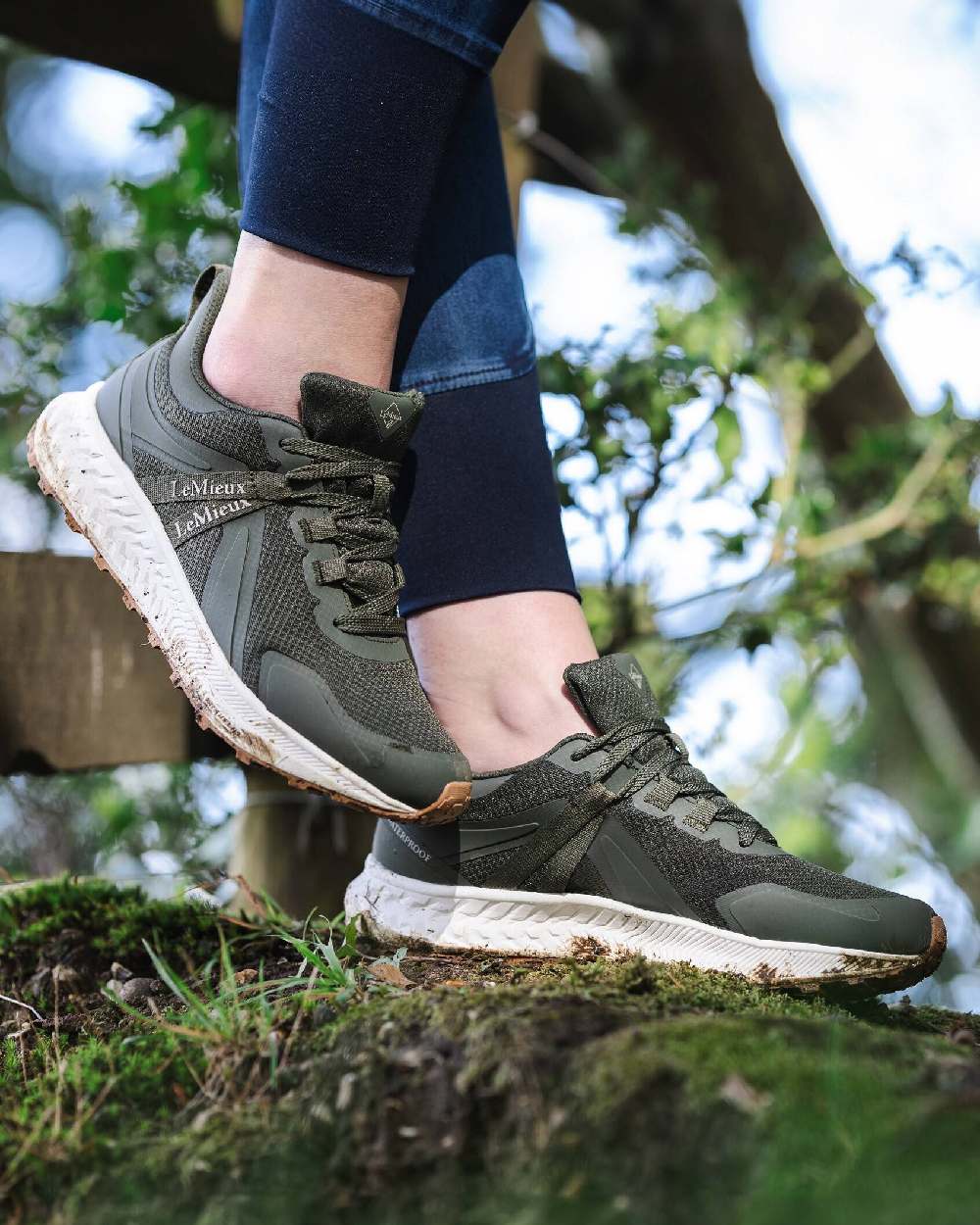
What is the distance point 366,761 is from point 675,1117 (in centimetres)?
52

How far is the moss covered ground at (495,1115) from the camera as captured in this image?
0.52m

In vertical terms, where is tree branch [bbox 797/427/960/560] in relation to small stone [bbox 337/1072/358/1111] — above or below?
above

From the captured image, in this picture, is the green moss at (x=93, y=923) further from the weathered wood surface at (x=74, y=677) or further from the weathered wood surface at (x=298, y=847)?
the weathered wood surface at (x=298, y=847)

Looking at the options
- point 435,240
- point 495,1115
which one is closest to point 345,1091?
point 495,1115

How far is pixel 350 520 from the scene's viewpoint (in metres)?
1.12

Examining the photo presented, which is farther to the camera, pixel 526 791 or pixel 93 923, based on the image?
pixel 93 923

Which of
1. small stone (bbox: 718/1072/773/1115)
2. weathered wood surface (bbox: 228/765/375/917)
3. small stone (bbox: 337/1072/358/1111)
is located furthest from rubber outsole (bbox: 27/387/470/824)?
weathered wood surface (bbox: 228/765/375/917)

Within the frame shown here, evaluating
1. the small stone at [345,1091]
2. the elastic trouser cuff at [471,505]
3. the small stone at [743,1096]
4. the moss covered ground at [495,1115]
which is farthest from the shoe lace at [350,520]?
the small stone at [743,1096]

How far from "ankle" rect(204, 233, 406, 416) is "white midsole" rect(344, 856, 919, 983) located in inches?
21.2

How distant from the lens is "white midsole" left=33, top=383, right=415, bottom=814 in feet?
3.40

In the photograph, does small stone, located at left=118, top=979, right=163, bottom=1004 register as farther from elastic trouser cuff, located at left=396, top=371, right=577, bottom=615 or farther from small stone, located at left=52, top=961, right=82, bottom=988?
elastic trouser cuff, located at left=396, top=371, right=577, bottom=615

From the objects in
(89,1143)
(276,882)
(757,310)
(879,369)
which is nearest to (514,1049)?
(89,1143)

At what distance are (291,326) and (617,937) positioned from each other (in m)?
0.70

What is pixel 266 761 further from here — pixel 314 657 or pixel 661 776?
pixel 661 776
